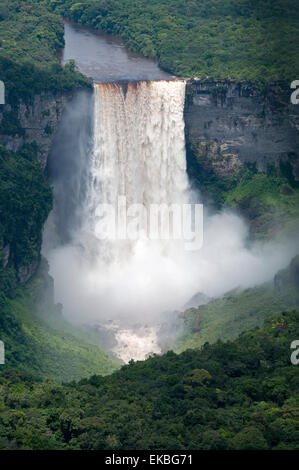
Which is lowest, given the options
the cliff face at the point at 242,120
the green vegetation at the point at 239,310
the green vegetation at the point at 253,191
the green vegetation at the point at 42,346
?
the green vegetation at the point at 42,346

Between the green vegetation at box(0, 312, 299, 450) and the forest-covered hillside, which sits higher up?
the forest-covered hillside

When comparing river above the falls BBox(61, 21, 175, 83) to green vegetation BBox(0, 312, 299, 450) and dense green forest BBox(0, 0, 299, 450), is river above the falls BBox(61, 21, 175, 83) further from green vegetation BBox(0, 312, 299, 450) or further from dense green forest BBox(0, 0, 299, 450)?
green vegetation BBox(0, 312, 299, 450)

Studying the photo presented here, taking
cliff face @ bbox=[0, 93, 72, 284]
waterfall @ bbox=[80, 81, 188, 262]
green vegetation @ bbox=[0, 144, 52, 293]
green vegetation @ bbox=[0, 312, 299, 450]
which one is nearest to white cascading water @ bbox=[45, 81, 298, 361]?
waterfall @ bbox=[80, 81, 188, 262]

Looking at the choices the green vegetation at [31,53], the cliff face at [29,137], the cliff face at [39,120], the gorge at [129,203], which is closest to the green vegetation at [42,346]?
the cliff face at [29,137]

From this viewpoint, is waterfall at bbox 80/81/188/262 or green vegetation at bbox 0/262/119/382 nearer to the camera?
green vegetation at bbox 0/262/119/382

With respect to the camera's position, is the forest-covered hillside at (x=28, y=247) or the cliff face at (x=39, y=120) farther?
the cliff face at (x=39, y=120)

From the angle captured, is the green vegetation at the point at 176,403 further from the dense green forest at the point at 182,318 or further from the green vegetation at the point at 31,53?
the green vegetation at the point at 31,53
